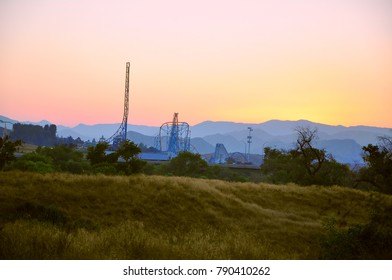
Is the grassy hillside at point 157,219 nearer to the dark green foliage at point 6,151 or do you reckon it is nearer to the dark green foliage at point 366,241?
the dark green foliage at point 366,241

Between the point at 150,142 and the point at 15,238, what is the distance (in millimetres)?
84154

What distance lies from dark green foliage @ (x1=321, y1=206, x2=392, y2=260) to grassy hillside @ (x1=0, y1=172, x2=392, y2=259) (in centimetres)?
40

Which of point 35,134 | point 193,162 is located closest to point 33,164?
point 35,134

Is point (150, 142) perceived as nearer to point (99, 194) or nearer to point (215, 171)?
point (215, 171)

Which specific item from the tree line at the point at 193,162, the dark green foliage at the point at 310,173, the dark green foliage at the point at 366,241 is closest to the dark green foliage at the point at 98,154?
the tree line at the point at 193,162

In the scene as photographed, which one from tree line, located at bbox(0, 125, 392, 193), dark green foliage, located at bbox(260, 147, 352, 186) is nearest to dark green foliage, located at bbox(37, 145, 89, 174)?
tree line, located at bbox(0, 125, 392, 193)

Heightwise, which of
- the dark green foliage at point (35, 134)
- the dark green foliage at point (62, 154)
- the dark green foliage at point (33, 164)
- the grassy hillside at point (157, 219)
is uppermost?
the dark green foliage at point (35, 134)

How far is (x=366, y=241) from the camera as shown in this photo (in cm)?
1040

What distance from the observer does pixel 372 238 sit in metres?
10.3

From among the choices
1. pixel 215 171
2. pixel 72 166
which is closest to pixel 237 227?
pixel 72 166

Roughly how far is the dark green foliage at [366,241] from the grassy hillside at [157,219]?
40 centimetres

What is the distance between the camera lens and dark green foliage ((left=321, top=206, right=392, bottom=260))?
10.0m

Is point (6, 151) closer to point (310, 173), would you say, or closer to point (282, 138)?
point (310, 173)

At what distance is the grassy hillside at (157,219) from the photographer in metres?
9.80
